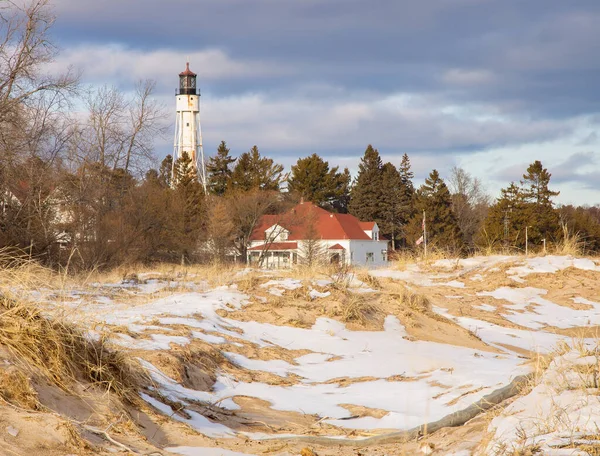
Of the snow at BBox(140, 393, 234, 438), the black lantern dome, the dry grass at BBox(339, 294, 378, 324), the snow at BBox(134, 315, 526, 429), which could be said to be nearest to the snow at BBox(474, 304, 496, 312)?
the dry grass at BBox(339, 294, 378, 324)

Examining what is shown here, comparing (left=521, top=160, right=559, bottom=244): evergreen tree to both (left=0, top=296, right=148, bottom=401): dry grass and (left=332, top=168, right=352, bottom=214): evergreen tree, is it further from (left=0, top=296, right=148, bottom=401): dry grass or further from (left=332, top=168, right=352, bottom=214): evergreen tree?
(left=0, top=296, right=148, bottom=401): dry grass

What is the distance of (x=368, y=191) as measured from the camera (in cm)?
7431

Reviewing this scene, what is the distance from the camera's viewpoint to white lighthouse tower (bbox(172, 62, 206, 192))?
70406mm

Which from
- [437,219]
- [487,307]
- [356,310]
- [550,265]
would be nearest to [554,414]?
[356,310]

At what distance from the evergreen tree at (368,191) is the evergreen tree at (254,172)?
839 cm

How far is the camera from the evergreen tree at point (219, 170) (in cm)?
7112

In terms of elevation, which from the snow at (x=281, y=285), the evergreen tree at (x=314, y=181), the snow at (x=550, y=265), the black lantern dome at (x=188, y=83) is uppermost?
the black lantern dome at (x=188, y=83)

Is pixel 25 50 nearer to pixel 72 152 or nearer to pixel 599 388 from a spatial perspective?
pixel 72 152

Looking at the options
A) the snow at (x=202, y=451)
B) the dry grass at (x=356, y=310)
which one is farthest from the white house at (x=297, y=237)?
the snow at (x=202, y=451)

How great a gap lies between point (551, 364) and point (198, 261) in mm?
44868

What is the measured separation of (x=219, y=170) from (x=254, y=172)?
14.9 feet

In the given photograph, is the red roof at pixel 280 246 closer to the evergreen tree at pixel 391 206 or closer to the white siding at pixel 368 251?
the white siding at pixel 368 251

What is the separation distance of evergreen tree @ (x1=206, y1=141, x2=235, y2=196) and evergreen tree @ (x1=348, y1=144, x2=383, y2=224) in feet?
41.8

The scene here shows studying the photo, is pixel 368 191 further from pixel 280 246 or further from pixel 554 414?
pixel 554 414
